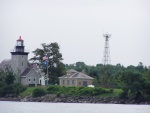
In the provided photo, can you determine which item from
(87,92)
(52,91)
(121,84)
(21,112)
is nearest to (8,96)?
(52,91)

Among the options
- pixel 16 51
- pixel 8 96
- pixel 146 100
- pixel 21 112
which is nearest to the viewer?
pixel 21 112

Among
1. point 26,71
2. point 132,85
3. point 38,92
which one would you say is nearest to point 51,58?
point 26,71

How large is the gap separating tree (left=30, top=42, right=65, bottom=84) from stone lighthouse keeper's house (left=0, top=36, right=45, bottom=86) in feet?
5.91

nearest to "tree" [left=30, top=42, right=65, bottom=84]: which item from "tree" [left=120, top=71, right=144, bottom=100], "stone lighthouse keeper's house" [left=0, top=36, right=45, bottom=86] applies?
"stone lighthouse keeper's house" [left=0, top=36, right=45, bottom=86]

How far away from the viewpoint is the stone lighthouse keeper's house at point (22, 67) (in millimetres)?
115375

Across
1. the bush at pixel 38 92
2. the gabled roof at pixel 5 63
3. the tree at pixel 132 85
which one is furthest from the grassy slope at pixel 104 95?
the gabled roof at pixel 5 63

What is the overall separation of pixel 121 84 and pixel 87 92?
802 centimetres

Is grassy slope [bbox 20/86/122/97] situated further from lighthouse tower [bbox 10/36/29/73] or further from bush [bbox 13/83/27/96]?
lighthouse tower [bbox 10/36/29/73]

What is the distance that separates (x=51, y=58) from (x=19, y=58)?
19.4ft

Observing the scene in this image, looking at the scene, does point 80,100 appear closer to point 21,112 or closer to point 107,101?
point 107,101

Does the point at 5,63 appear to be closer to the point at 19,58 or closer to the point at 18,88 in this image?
the point at 19,58

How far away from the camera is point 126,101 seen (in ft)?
302

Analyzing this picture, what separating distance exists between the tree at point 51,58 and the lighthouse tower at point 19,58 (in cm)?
263

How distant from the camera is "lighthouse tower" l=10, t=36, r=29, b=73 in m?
115
